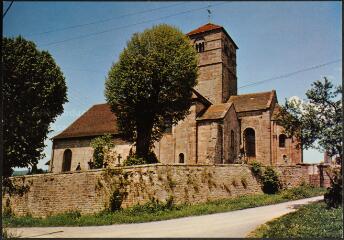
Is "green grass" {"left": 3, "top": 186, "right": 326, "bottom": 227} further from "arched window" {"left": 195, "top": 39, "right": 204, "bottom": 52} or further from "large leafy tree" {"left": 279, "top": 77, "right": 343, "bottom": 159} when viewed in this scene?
"arched window" {"left": 195, "top": 39, "right": 204, "bottom": 52}

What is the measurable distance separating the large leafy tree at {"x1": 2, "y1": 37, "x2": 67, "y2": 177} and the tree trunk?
729 cm

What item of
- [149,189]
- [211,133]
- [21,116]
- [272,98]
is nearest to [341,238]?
[149,189]

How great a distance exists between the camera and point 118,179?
2058cm

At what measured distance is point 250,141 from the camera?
3556 centimetres

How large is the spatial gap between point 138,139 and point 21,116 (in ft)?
28.4

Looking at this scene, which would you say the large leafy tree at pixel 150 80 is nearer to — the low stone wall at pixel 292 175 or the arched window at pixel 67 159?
the low stone wall at pixel 292 175

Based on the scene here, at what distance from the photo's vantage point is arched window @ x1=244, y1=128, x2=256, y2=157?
35219 millimetres

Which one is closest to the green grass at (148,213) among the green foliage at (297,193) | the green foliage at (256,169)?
the green foliage at (297,193)

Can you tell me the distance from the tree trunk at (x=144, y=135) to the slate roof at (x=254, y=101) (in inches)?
536

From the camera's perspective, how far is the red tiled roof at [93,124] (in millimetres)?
35188

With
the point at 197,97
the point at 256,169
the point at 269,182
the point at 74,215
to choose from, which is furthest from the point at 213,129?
the point at 74,215

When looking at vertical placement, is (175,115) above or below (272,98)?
below

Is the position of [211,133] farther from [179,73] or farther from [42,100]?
[42,100]

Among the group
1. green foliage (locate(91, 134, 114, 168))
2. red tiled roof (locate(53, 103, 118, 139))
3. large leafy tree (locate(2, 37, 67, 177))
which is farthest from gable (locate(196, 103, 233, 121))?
large leafy tree (locate(2, 37, 67, 177))
